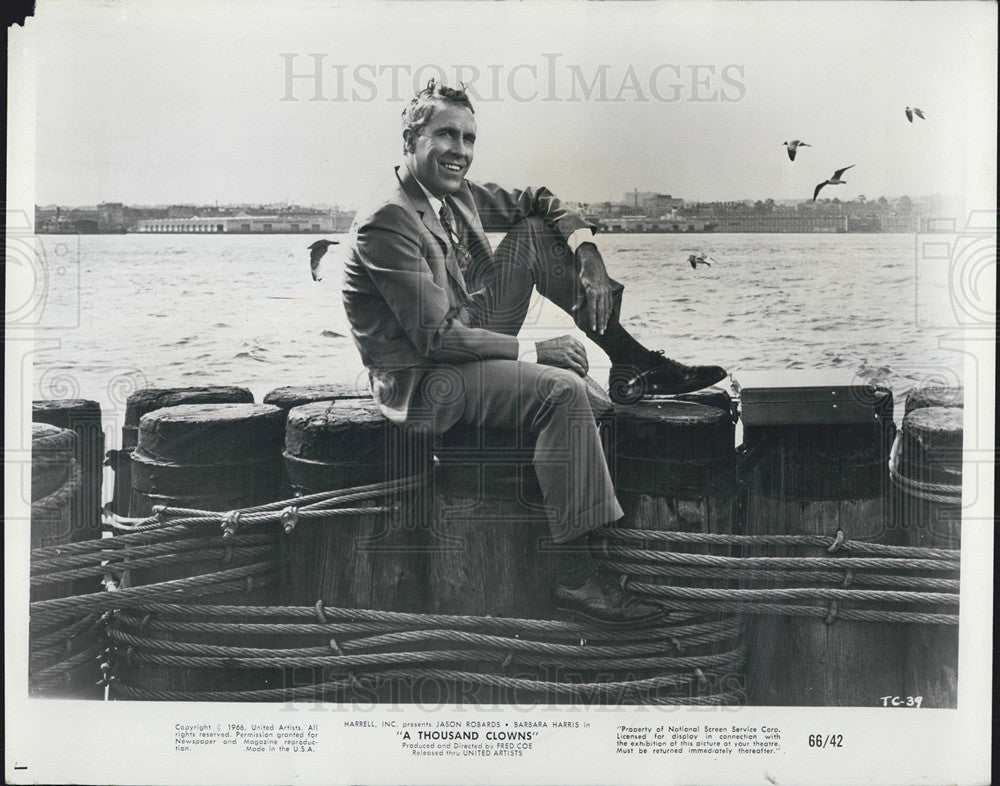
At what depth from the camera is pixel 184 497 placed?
76.1 inches

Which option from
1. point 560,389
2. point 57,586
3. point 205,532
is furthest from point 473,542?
point 57,586

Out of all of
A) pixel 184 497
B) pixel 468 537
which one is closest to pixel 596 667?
pixel 468 537

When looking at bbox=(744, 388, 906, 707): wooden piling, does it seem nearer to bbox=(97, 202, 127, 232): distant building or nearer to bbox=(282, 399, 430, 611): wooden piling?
bbox=(282, 399, 430, 611): wooden piling

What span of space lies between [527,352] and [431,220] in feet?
1.21

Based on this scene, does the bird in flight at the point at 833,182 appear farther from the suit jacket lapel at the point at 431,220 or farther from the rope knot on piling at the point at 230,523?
the rope knot on piling at the point at 230,523

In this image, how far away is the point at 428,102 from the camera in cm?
192

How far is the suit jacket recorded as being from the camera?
1.87 metres

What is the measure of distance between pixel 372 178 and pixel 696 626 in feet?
4.12

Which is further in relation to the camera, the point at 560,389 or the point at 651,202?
the point at 651,202

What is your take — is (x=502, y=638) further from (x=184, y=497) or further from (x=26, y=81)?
(x=26, y=81)

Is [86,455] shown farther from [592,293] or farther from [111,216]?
[592,293]

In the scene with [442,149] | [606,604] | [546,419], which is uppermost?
[442,149]

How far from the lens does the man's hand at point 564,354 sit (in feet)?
6.27

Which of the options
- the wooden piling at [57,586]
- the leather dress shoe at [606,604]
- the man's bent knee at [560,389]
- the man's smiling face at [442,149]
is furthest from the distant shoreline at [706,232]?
the leather dress shoe at [606,604]
